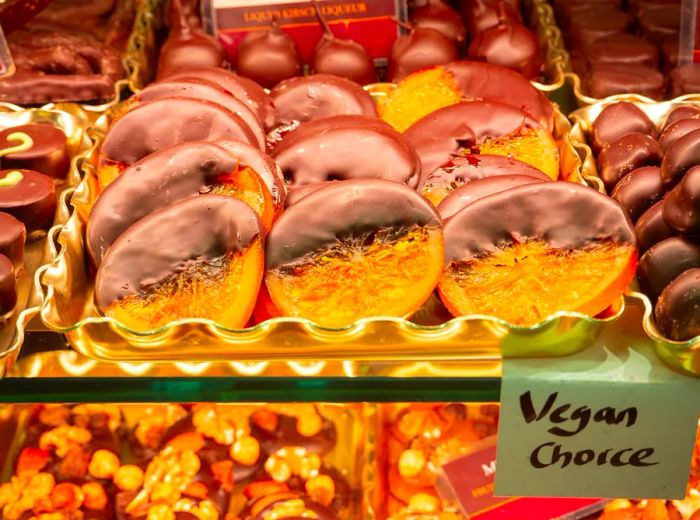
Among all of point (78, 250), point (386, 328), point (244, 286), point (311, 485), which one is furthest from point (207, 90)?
point (311, 485)

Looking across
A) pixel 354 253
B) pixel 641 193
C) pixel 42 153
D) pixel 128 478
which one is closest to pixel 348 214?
pixel 354 253

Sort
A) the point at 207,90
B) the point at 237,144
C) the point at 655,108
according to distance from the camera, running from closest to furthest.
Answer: the point at 237,144 < the point at 207,90 < the point at 655,108

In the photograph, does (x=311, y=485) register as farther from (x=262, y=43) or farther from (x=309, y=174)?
(x=262, y=43)

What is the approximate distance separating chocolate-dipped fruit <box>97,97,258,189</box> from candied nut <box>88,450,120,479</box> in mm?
537

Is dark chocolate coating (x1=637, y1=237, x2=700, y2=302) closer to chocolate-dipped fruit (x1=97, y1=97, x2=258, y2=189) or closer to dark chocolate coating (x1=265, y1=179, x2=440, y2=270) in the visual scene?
dark chocolate coating (x1=265, y1=179, x2=440, y2=270)

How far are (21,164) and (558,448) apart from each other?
890 mm

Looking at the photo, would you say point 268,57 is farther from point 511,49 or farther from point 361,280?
point 361,280

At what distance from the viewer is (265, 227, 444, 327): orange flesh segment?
99cm

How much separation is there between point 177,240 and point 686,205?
592 millimetres

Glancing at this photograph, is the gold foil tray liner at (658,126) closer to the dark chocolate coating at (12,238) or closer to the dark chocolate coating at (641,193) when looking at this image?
the dark chocolate coating at (641,193)

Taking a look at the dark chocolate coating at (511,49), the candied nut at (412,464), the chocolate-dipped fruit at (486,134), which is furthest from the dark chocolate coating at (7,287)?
the dark chocolate coating at (511,49)

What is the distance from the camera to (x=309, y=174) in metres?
1.14

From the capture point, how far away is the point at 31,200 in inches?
46.7

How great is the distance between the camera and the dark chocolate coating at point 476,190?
107 cm
